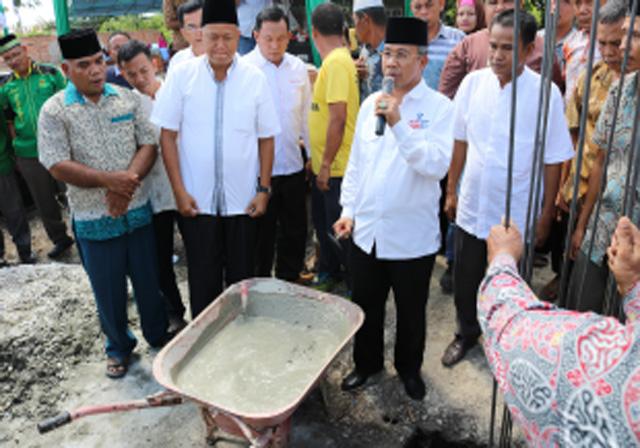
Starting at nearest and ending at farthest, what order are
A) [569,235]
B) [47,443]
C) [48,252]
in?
[569,235] → [47,443] → [48,252]

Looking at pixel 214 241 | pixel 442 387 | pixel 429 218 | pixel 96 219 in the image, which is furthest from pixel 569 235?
pixel 96 219

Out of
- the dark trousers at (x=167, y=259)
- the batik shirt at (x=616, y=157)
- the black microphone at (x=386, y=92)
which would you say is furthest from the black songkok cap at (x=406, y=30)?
the dark trousers at (x=167, y=259)

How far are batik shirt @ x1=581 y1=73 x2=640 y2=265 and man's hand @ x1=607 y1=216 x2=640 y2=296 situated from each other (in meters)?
0.76

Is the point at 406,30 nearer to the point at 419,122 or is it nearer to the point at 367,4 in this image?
the point at 419,122

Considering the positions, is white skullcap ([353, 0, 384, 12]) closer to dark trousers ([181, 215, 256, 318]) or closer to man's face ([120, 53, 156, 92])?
man's face ([120, 53, 156, 92])

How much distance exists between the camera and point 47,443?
2.71 metres

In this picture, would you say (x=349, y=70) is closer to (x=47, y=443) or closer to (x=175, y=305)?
(x=175, y=305)

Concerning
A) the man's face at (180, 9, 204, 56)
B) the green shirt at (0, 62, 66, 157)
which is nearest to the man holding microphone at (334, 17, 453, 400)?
the man's face at (180, 9, 204, 56)

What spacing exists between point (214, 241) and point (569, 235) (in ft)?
6.67

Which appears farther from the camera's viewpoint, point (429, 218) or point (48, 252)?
point (48, 252)

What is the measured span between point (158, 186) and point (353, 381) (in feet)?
5.55

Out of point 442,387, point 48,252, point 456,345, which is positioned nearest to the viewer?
point 442,387

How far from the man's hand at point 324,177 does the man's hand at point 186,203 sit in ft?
3.16

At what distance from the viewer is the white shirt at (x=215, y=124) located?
9.39 ft
